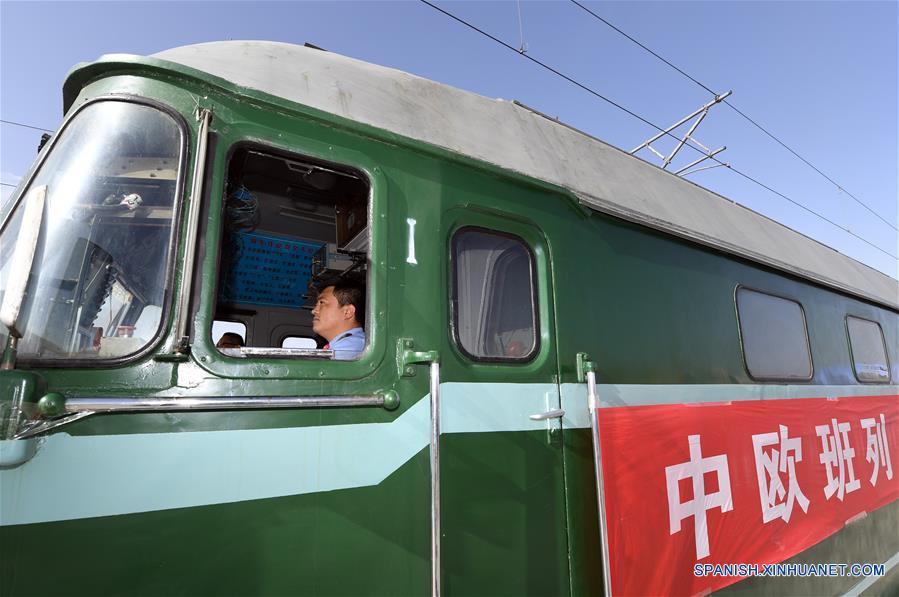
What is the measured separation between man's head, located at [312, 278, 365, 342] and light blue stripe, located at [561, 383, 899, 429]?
100cm

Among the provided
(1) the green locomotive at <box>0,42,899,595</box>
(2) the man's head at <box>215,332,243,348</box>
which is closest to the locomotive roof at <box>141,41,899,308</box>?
(1) the green locomotive at <box>0,42,899,595</box>

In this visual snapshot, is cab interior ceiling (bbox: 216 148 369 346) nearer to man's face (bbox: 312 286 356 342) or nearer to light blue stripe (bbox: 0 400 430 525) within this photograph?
man's face (bbox: 312 286 356 342)

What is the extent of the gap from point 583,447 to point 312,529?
127 cm

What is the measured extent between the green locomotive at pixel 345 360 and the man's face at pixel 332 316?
322 mm

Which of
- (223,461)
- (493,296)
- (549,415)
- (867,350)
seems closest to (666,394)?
(549,415)

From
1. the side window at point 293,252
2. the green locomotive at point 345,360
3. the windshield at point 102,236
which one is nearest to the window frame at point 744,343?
the green locomotive at point 345,360

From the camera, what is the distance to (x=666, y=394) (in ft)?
8.96

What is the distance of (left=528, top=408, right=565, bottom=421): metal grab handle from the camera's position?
6.69 feet

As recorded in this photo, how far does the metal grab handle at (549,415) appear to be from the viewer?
2.04 metres

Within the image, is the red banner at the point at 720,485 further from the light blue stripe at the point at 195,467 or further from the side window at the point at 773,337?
the light blue stripe at the point at 195,467

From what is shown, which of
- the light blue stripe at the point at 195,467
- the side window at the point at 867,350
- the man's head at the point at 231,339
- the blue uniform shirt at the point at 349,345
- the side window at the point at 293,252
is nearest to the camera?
the light blue stripe at the point at 195,467

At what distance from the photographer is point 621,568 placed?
2.12 m

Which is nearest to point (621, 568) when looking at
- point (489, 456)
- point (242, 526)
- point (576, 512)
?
point (576, 512)

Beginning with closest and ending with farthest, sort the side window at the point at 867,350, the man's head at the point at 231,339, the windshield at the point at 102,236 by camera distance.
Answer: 1. the windshield at the point at 102,236
2. the man's head at the point at 231,339
3. the side window at the point at 867,350
